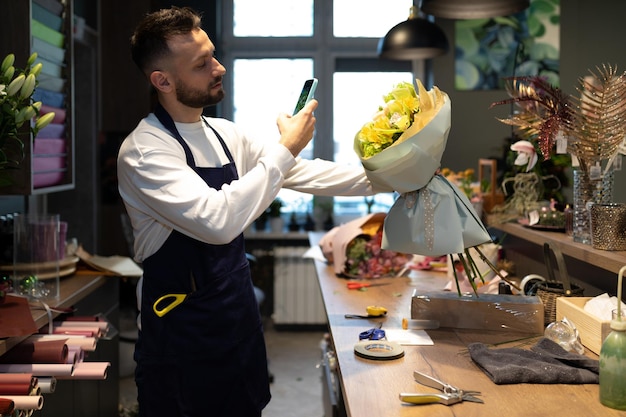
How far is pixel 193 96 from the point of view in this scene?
223cm

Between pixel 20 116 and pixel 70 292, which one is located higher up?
pixel 20 116

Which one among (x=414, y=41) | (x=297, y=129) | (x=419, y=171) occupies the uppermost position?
(x=414, y=41)

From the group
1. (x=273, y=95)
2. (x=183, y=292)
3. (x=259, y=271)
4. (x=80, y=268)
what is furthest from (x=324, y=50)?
(x=183, y=292)

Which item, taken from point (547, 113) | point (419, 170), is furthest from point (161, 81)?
point (547, 113)

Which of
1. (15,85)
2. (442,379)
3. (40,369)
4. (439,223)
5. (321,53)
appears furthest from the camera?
(321,53)

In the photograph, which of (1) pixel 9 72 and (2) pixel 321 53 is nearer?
(1) pixel 9 72

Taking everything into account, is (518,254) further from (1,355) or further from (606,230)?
(1,355)

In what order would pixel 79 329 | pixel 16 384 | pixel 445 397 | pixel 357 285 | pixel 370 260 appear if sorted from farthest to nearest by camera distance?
pixel 370 260 < pixel 357 285 < pixel 79 329 < pixel 16 384 < pixel 445 397

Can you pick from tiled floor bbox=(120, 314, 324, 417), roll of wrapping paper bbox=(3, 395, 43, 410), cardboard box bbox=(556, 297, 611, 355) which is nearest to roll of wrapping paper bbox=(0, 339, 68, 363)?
roll of wrapping paper bbox=(3, 395, 43, 410)

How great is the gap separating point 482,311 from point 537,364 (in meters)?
0.46

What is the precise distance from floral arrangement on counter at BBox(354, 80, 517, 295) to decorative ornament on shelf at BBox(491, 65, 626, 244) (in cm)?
33

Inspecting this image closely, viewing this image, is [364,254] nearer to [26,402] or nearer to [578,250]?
[578,250]

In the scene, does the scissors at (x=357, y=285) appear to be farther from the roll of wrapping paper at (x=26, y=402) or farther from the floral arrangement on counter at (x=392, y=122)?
the roll of wrapping paper at (x=26, y=402)

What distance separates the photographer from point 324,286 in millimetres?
3061
